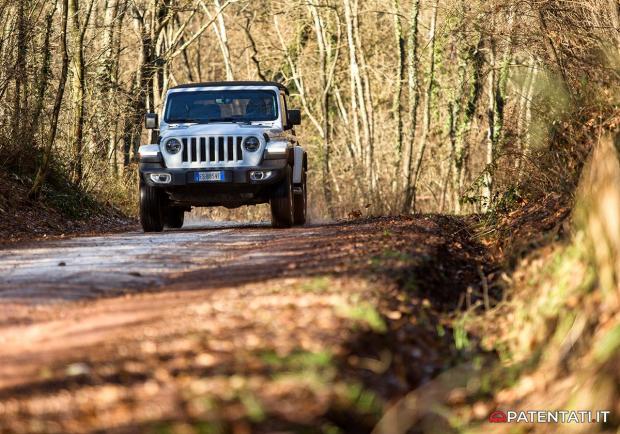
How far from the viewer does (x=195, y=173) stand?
54.9 ft

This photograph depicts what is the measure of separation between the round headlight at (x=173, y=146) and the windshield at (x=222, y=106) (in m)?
0.83

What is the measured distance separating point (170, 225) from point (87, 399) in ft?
45.7

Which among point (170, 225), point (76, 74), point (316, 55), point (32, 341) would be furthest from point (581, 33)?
point (316, 55)

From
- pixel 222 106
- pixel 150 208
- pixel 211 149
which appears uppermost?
pixel 222 106

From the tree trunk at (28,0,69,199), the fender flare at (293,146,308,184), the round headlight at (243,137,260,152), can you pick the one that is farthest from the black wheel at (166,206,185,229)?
the tree trunk at (28,0,69,199)

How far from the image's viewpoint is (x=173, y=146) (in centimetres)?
1689

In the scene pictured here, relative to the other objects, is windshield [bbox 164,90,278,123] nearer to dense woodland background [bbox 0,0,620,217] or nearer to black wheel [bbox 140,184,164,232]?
black wheel [bbox 140,184,164,232]

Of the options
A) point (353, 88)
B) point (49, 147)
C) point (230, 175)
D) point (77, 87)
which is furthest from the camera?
point (353, 88)

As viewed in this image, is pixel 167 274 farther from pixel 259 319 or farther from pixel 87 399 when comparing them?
pixel 87 399

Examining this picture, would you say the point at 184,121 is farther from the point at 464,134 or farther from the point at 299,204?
the point at 464,134

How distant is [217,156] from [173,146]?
676 millimetres

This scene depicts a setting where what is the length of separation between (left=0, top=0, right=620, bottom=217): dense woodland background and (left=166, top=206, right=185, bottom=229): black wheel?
2.53 m

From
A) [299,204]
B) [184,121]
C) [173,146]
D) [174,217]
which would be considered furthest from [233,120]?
[174,217]

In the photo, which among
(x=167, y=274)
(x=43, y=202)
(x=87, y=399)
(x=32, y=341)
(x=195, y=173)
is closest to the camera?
(x=87, y=399)
